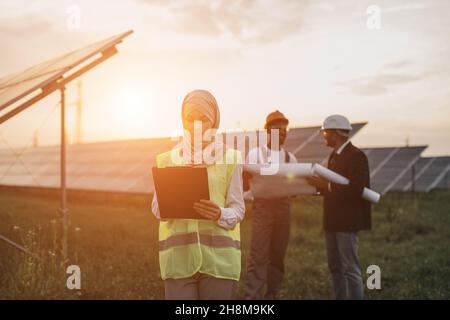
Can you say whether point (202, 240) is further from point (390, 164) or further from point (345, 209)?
point (390, 164)

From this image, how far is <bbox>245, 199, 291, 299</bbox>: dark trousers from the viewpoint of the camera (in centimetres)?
596

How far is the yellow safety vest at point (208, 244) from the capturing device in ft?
9.67

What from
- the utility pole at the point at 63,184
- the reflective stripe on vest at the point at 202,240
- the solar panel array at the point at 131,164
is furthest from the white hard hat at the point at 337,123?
the solar panel array at the point at 131,164

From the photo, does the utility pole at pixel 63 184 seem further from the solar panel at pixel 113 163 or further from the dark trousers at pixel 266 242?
the solar panel at pixel 113 163

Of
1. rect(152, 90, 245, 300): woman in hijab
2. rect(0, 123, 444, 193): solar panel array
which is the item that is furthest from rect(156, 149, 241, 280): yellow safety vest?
rect(0, 123, 444, 193): solar panel array

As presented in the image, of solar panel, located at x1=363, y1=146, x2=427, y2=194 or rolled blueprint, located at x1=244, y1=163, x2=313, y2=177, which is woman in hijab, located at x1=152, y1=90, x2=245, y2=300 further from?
solar panel, located at x1=363, y1=146, x2=427, y2=194

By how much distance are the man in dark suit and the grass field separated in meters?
1.25

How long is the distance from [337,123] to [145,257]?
416cm

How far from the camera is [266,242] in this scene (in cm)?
602

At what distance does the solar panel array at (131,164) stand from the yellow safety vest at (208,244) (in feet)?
26.3

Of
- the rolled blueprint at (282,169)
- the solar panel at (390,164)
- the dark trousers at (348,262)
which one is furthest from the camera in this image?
the solar panel at (390,164)

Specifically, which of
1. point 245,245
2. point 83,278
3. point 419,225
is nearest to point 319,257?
point 245,245
